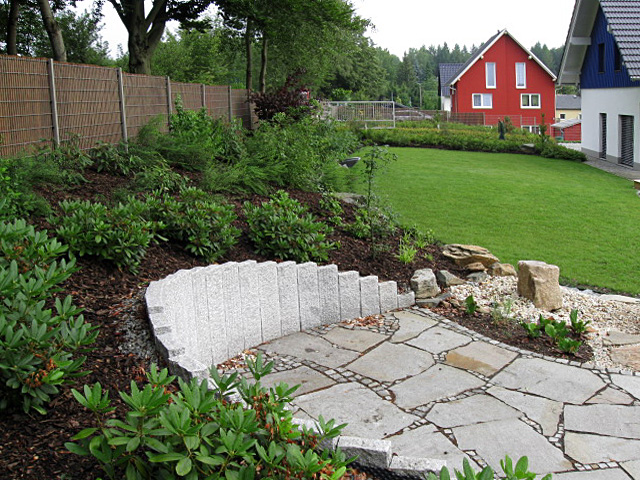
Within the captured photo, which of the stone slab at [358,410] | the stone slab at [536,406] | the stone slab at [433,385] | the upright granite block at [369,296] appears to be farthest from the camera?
the upright granite block at [369,296]

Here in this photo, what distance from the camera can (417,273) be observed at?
24.2ft

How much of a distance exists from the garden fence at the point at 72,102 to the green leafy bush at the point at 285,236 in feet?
9.44

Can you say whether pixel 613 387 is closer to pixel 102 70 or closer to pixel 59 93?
pixel 59 93

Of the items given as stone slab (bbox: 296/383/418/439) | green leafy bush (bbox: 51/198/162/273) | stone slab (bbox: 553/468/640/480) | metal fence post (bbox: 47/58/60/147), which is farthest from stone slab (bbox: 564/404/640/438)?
metal fence post (bbox: 47/58/60/147)

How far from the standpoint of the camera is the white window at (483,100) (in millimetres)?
47188

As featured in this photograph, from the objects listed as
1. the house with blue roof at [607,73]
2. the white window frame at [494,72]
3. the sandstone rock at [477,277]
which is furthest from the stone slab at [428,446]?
the white window frame at [494,72]

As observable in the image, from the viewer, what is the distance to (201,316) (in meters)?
5.28

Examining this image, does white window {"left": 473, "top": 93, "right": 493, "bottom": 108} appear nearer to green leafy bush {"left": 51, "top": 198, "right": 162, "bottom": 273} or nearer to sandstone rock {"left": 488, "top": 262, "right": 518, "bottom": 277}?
sandstone rock {"left": 488, "top": 262, "right": 518, "bottom": 277}

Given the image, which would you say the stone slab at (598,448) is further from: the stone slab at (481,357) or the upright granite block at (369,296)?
the upright granite block at (369,296)

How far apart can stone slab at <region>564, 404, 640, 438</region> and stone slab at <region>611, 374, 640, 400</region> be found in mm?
316

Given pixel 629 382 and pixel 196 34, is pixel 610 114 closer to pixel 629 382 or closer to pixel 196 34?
pixel 629 382

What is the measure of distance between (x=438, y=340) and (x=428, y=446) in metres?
2.09

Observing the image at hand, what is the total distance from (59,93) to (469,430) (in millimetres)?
6776

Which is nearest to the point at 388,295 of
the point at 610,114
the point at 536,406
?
the point at 536,406
